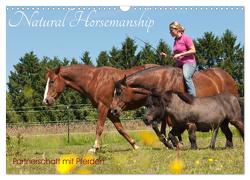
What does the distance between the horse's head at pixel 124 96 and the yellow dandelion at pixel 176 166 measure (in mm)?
2001

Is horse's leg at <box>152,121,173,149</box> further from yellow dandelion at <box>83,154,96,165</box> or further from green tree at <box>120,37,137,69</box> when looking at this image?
yellow dandelion at <box>83,154,96,165</box>

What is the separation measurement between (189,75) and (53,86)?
2345 millimetres

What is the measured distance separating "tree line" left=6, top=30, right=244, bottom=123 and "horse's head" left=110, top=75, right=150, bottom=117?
0.45 meters

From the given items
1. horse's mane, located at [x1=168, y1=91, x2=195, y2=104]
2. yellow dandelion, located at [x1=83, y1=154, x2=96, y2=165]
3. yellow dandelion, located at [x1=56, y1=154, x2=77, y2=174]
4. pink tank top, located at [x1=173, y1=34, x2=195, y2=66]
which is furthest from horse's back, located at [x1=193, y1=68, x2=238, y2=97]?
yellow dandelion, located at [x1=56, y1=154, x2=77, y2=174]

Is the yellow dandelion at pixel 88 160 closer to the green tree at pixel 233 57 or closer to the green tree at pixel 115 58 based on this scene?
the green tree at pixel 115 58

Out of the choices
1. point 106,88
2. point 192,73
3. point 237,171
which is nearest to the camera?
point 237,171

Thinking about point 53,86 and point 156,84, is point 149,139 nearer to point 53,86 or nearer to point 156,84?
point 156,84

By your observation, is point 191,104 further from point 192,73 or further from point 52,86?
point 52,86
